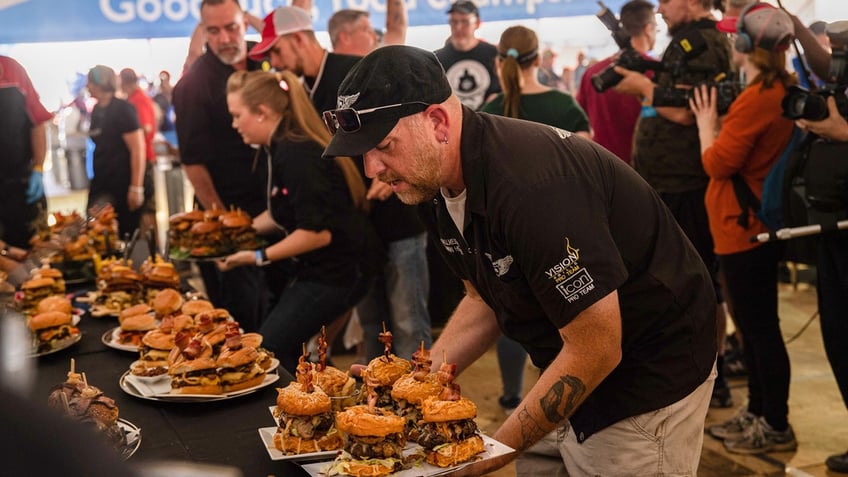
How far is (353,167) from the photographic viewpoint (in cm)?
372

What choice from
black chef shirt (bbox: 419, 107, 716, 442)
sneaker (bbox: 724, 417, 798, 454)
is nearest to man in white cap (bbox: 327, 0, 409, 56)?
sneaker (bbox: 724, 417, 798, 454)

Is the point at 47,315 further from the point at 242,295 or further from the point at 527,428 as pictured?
the point at 242,295

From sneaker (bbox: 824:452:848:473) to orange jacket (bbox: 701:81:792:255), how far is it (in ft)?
3.09

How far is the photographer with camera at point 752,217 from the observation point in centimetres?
372

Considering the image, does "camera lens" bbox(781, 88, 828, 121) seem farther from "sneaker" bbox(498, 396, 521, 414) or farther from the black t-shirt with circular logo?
the black t-shirt with circular logo

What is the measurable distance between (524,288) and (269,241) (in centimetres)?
303

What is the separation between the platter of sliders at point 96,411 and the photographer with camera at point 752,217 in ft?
9.11

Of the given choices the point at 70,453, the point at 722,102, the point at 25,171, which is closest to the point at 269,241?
the point at 25,171

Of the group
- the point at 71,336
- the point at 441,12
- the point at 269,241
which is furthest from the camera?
the point at 441,12

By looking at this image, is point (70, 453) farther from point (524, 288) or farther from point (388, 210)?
point (388, 210)

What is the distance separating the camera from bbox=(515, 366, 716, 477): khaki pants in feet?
6.52

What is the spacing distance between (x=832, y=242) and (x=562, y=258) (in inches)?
85.9

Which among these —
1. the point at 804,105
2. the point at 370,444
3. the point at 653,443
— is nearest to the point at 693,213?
the point at 804,105

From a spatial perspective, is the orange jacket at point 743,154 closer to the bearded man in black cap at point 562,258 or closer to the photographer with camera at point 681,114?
the photographer with camera at point 681,114
